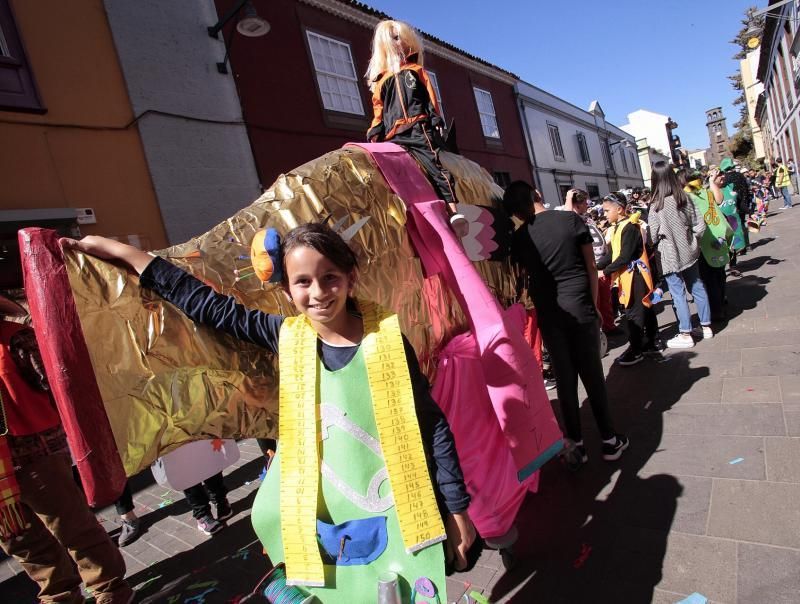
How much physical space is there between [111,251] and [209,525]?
8.86 ft

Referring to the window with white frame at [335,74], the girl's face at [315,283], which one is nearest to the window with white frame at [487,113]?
the window with white frame at [335,74]

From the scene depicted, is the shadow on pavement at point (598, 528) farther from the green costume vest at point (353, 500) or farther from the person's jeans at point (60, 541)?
the person's jeans at point (60, 541)

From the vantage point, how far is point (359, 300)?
1553 mm

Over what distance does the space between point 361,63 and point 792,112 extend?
857 inches

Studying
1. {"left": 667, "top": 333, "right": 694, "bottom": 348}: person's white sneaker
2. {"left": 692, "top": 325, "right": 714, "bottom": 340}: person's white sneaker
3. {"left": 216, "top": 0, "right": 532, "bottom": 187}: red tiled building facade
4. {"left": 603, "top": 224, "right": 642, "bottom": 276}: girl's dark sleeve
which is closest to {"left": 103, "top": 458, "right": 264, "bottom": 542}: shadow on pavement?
{"left": 603, "top": 224, "right": 642, "bottom": 276}: girl's dark sleeve

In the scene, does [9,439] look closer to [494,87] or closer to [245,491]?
[245,491]

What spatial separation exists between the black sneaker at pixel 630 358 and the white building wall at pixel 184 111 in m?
5.58

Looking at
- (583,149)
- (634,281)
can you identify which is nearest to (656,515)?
(634,281)

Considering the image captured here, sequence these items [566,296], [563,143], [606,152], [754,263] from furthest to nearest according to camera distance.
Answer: [606,152] → [563,143] → [754,263] → [566,296]

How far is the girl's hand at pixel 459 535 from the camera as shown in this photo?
142 cm

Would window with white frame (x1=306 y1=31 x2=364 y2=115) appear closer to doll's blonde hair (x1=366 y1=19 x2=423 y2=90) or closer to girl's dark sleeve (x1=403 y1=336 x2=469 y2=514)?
doll's blonde hair (x1=366 y1=19 x2=423 y2=90)

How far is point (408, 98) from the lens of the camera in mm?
2436

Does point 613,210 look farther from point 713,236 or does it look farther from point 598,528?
point 598,528

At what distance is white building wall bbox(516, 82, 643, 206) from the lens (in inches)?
697
